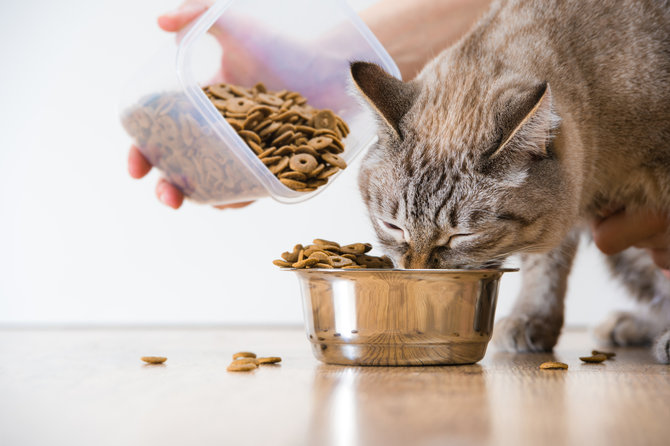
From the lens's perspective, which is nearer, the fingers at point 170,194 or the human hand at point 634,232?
the human hand at point 634,232

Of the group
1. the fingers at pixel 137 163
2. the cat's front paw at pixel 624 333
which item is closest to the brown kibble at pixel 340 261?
the fingers at pixel 137 163

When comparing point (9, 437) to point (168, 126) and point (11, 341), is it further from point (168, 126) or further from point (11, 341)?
point (11, 341)

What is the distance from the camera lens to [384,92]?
5.06 feet

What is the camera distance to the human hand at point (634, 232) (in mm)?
1801

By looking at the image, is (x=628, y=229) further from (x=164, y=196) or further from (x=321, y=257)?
(x=164, y=196)

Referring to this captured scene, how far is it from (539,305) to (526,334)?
0.12 meters

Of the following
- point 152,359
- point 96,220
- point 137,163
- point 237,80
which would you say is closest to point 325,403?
point 152,359

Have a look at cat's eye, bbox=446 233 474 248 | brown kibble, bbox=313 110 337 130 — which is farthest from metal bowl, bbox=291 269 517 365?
brown kibble, bbox=313 110 337 130

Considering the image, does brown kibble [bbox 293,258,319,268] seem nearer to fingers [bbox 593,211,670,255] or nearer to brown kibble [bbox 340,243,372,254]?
brown kibble [bbox 340,243,372,254]

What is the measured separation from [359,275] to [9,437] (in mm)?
664

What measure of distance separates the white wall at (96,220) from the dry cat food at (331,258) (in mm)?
1720

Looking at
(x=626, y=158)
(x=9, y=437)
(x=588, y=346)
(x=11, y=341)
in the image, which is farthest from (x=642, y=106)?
(x=11, y=341)

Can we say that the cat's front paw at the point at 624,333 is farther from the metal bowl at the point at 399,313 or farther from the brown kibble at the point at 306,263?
the brown kibble at the point at 306,263

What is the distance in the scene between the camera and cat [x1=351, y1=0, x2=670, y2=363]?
1447mm
